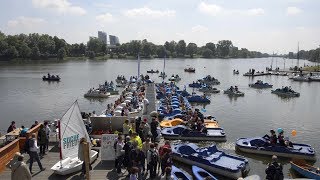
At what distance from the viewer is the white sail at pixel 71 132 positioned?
15641mm

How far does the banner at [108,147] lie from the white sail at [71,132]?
44.1 inches

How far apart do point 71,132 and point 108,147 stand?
7.39 feet

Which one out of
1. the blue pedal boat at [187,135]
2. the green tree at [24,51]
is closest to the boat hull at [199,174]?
the blue pedal boat at [187,135]

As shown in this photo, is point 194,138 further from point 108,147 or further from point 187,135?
point 108,147

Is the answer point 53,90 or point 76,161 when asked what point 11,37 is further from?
point 76,161

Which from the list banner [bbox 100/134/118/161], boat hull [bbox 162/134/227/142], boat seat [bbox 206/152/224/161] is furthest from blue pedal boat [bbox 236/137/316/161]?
banner [bbox 100/134/118/161]

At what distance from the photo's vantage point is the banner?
17.4 meters

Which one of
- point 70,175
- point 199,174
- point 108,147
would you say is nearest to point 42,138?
point 70,175

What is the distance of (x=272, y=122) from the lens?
131ft

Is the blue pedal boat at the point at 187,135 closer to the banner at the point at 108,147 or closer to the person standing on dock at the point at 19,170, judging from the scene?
the banner at the point at 108,147

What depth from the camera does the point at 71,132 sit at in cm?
1608

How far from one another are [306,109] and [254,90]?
1930cm

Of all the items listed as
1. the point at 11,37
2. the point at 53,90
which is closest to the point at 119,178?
the point at 53,90

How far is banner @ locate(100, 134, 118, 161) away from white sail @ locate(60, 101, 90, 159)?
1121mm
